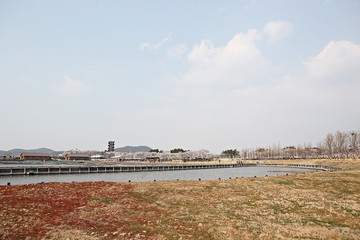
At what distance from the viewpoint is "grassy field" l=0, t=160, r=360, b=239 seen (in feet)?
51.8

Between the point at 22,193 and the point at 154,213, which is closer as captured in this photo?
the point at 154,213

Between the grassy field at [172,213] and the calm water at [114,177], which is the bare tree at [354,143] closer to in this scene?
the calm water at [114,177]

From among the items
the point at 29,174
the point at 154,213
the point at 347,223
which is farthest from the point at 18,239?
the point at 29,174

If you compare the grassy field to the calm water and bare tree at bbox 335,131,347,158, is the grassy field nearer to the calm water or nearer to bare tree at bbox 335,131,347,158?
the calm water

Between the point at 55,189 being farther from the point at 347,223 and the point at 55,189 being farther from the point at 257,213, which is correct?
the point at 347,223

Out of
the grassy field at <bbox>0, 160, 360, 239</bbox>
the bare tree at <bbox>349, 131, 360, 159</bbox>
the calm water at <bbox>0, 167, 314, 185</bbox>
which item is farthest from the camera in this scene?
the bare tree at <bbox>349, 131, 360, 159</bbox>

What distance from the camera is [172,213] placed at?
20328mm

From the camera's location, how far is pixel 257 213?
67.8 feet

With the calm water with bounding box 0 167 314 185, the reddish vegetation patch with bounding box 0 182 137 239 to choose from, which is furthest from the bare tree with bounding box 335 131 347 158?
the reddish vegetation patch with bounding box 0 182 137 239

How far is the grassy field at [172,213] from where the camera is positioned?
15789mm

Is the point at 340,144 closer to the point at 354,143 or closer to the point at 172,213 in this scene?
the point at 354,143

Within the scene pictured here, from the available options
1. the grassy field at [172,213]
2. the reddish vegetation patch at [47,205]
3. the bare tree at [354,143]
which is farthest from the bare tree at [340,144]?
the reddish vegetation patch at [47,205]

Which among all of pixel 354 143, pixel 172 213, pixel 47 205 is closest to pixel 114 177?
pixel 47 205

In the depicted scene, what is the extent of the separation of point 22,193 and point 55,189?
3.34 metres
